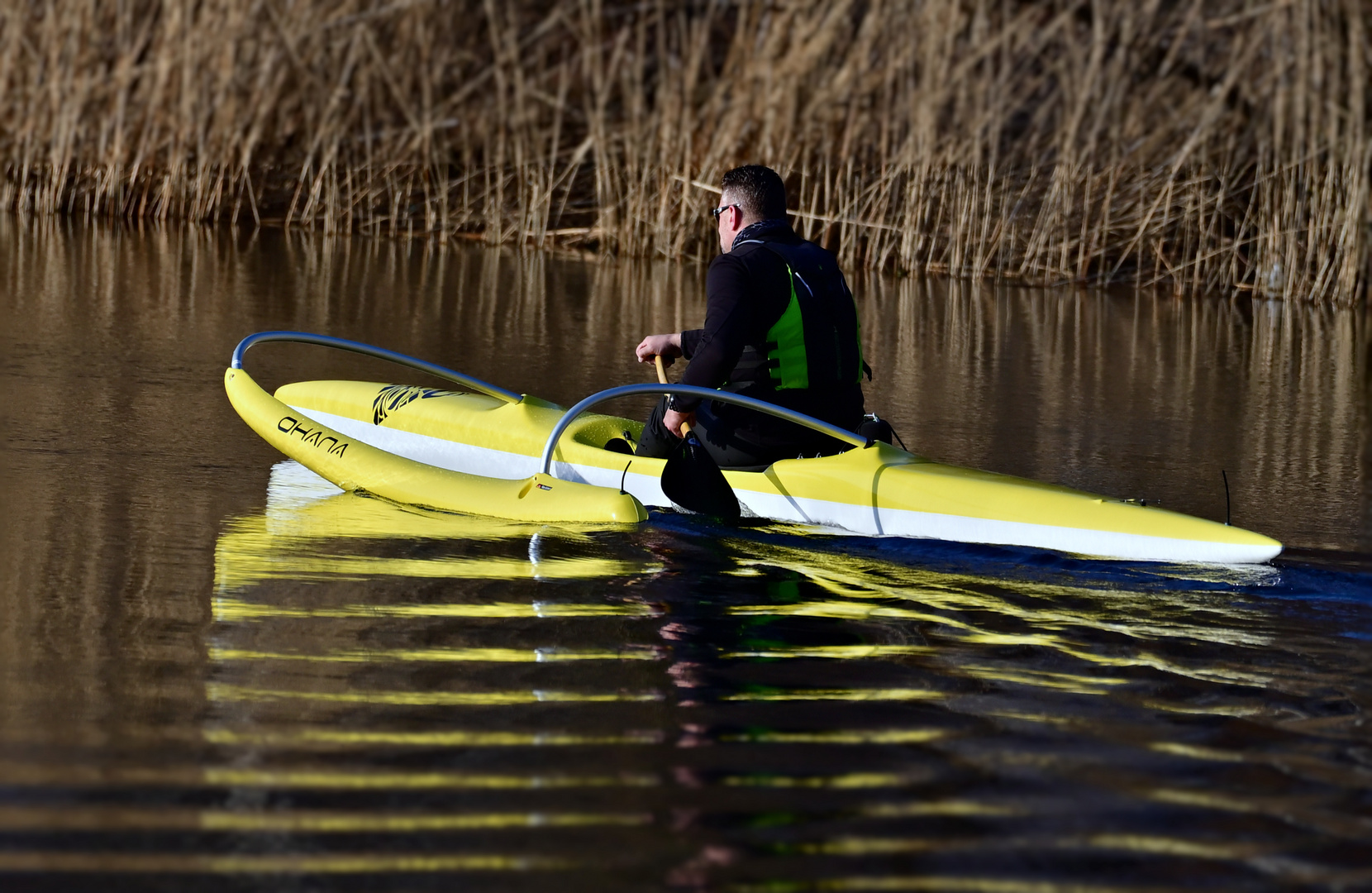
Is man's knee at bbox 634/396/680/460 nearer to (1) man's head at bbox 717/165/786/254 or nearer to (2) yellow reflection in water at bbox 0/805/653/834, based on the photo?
(1) man's head at bbox 717/165/786/254

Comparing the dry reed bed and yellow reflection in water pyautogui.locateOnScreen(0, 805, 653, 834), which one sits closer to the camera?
yellow reflection in water pyautogui.locateOnScreen(0, 805, 653, 834)

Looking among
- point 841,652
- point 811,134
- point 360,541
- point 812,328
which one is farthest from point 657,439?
point 811,134

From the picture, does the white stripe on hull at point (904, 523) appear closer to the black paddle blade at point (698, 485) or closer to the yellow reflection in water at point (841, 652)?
the black paddle blade at point (698, 485)

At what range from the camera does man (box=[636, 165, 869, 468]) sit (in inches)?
216

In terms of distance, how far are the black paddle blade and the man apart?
0.26 ft

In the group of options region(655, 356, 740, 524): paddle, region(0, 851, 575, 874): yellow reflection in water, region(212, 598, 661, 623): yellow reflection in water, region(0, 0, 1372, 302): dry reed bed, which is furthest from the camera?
region(0, 0, 1372, 302): dry reed bed

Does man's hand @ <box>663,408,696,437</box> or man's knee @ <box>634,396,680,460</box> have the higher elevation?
man's hand @ <box>663,408,696,437</box>

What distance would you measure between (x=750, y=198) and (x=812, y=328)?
478mm

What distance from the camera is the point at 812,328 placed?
562 centimetres

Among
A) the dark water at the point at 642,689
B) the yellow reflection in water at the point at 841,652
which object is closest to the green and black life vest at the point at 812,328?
the dark water at the point at 642,689

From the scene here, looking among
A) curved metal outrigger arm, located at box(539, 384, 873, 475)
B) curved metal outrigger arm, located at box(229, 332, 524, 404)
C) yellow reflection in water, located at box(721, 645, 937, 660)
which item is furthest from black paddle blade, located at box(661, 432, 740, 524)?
yellow reflection in water, located at box(721, 645, 937, 660)

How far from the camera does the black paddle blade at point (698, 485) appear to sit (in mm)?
5676

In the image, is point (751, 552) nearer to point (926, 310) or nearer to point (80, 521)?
point (80, 521)

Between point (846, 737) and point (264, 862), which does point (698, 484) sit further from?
point (264, 862)
